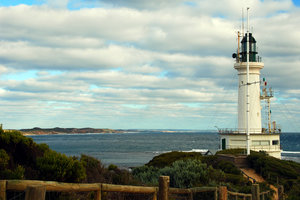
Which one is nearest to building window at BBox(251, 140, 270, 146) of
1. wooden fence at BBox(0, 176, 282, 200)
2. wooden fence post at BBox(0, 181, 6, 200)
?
wooden fence at BBox(0, 176, 282, 200)

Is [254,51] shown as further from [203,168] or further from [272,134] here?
[203,168]

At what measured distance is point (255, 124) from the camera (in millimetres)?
30406

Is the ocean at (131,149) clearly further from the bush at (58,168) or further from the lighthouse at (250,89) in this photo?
the bush at (58,168)

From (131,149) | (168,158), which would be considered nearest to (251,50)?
(168,158)

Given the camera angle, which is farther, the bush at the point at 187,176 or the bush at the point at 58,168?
the bush at the point at 187,176

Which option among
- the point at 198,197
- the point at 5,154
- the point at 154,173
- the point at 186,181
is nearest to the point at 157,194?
the point at 198,197

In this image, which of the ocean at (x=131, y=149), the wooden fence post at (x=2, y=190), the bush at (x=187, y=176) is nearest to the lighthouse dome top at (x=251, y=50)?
the ocean at (x=131, y=149)

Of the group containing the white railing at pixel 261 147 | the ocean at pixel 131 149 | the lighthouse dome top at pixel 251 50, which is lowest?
the ocean at pixel 131 149

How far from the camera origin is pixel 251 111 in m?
30.8

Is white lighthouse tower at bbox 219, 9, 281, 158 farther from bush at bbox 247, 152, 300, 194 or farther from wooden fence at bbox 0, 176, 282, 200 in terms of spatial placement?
wooden fence at bbox 0, 176, 282, 200

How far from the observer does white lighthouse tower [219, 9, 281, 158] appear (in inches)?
1186

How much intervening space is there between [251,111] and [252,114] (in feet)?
1.00

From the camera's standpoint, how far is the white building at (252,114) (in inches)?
1186

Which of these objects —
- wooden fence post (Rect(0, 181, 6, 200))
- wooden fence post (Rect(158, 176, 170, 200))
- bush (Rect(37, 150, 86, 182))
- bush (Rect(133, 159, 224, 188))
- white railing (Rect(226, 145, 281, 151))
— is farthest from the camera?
white railing (Rect(226, 145, 281, 151))
